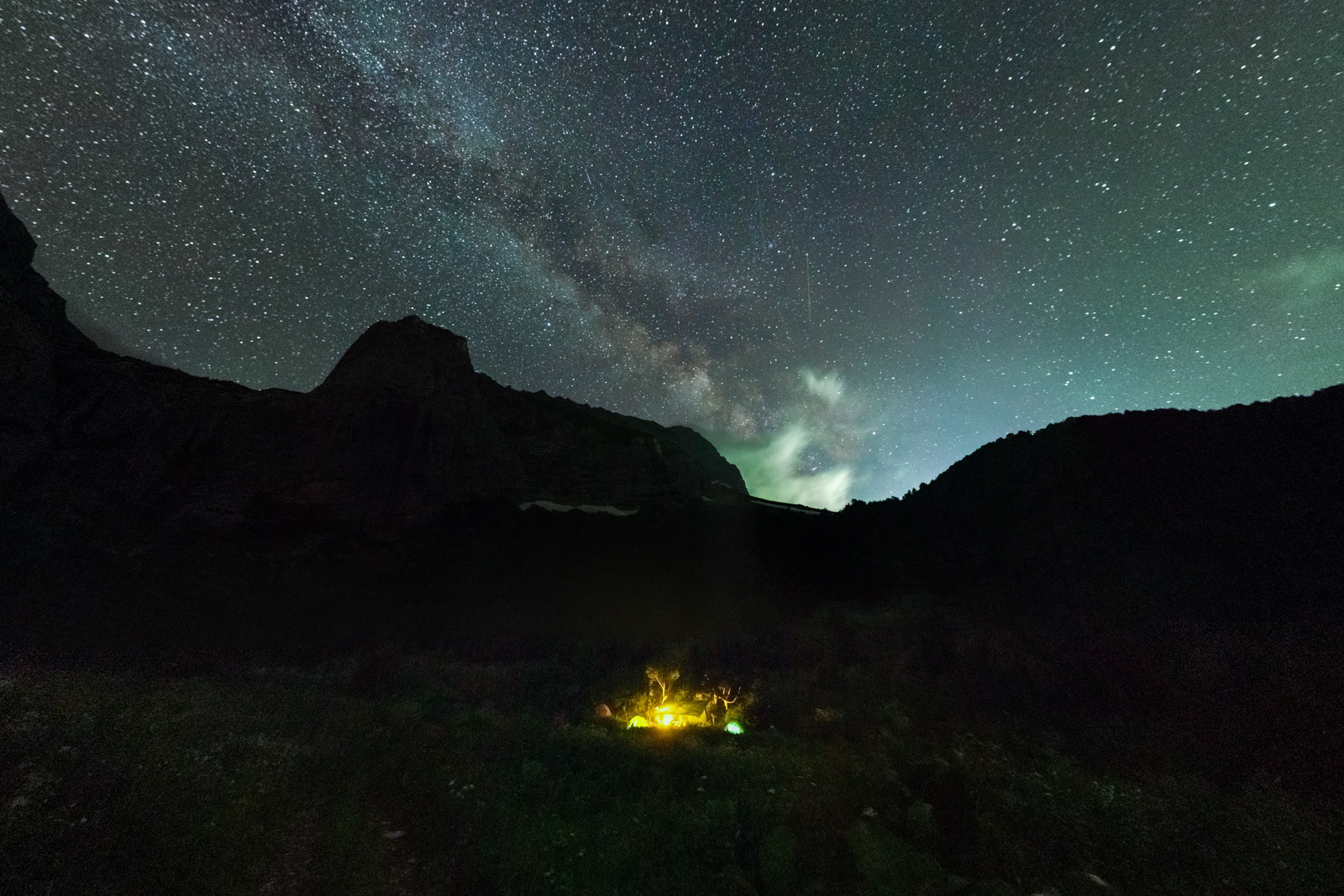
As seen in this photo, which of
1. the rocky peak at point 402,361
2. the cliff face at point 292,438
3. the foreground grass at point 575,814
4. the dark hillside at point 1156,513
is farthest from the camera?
the rocky peak at point 402,361

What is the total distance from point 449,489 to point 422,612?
636cm

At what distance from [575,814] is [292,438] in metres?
25.9

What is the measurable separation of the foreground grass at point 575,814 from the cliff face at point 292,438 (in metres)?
14.5

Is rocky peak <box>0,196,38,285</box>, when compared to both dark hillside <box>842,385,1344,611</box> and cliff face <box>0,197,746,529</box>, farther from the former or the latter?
dark hillside <box>842,385,1344,611</box>

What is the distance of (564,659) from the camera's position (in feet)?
66.9

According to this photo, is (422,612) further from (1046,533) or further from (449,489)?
(1046,533)

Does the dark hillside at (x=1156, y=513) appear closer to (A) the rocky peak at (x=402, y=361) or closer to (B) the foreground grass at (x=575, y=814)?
(B) the foreground grass at (x=575, y=814)

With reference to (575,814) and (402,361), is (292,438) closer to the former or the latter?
(402,361)

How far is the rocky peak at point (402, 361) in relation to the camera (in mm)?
26469

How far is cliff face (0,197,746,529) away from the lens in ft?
66.2

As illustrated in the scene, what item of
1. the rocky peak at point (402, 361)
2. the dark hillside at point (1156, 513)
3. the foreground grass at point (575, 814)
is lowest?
the foreground grass at point (575, 814)

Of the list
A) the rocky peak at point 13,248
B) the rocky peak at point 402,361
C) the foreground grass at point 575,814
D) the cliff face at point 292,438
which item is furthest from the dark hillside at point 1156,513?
the rocky peak at point 13,248

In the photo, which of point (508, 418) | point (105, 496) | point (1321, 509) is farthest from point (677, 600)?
point (105, 496)

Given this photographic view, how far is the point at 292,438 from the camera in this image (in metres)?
24.8
